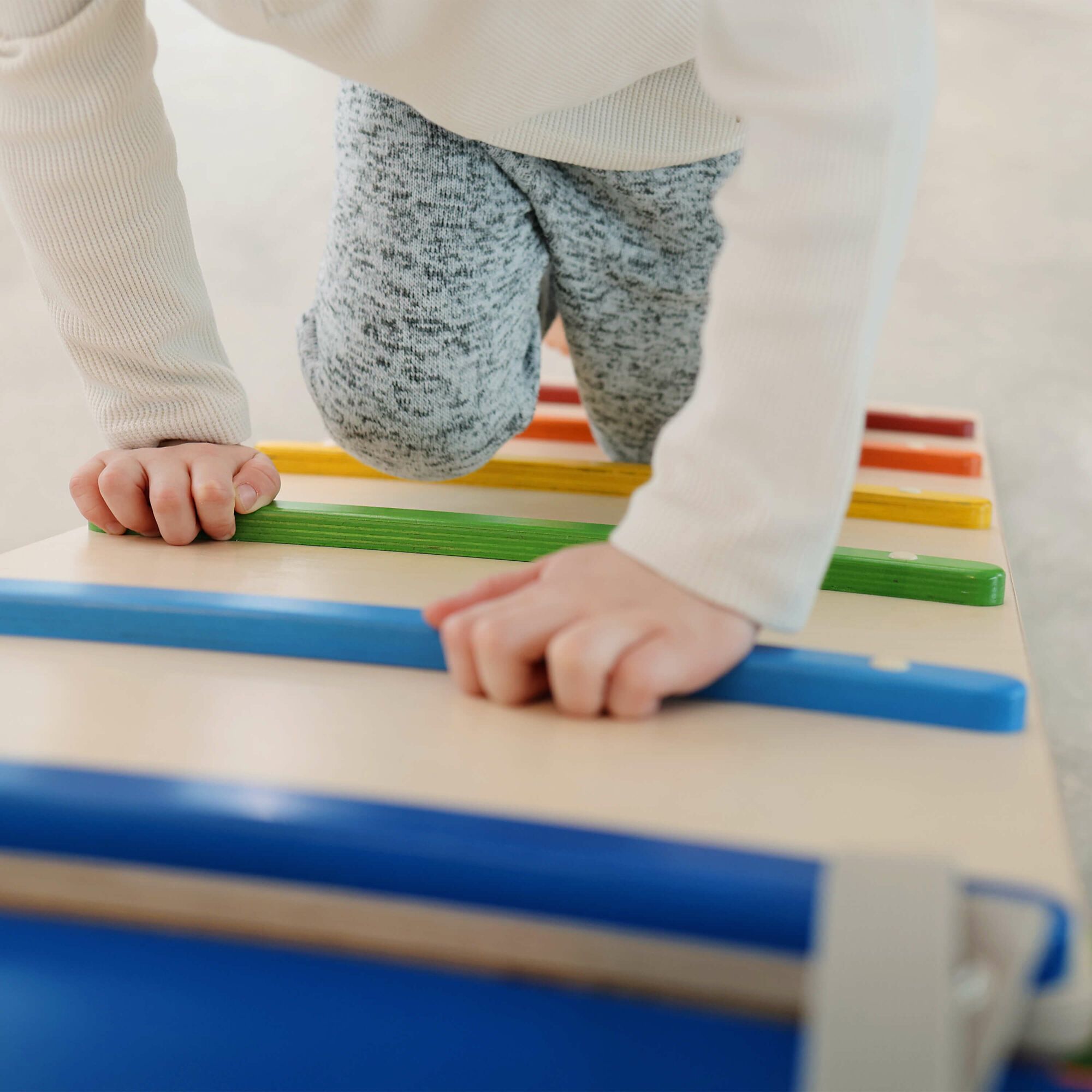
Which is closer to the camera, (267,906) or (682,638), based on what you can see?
(267,906)

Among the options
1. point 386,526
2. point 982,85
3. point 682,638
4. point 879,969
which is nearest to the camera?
point 879,969

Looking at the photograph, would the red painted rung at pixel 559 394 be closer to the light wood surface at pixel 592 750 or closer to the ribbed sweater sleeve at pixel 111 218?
the ribbed sweater sleeve at pixel 111 218

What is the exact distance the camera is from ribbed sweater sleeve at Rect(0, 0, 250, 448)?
748 mm

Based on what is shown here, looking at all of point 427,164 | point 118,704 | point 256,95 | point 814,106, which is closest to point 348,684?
point 118,704

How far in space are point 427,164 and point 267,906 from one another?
0.70 meters

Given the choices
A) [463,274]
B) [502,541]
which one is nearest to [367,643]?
[502,541]

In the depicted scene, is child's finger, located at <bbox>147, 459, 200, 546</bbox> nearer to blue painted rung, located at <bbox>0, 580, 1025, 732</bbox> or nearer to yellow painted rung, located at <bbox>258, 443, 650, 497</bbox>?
blue painted rung, located at <bbox>0, 580, 1025, 732</bbox>

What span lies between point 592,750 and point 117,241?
564mm

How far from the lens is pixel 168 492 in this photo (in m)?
0.77

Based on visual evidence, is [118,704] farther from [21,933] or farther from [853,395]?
[853,395]

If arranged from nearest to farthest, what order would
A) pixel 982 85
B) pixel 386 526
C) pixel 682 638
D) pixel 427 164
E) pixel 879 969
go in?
pixel 879 969, pixel 682 638, pixel 386 526, pixel 427 164, pixel 982 85

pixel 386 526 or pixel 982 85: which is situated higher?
pixel 982 85

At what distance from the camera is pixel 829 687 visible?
50 centimetres

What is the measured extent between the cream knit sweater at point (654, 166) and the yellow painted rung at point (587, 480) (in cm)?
23
